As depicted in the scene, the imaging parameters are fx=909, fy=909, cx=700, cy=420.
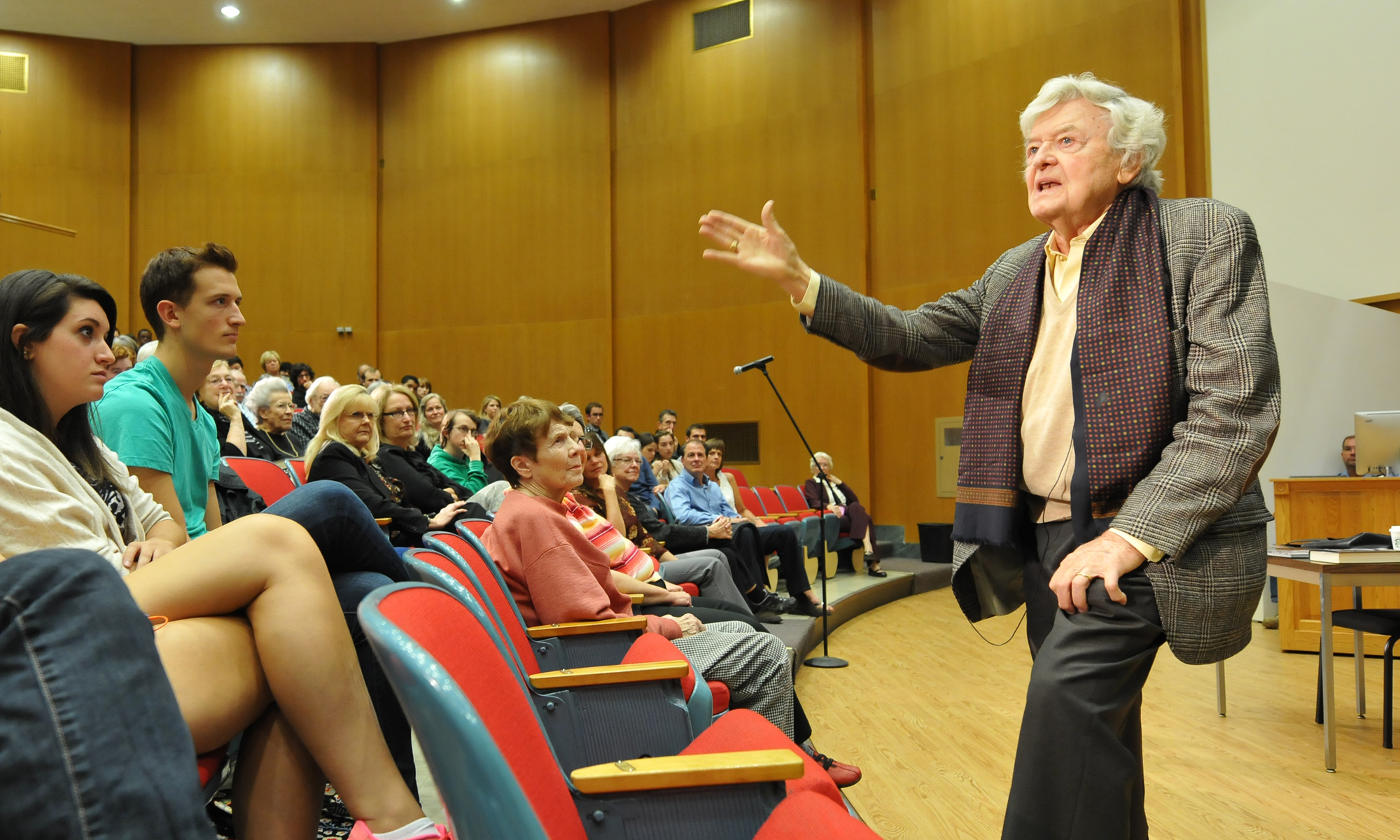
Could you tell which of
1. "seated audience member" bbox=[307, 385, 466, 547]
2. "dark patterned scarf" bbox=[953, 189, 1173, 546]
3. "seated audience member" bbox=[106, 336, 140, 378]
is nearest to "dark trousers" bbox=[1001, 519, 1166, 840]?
"dark patterned scarf" bbox=[953, 189, 1173, 546]

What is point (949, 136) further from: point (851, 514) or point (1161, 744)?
point (1161, 744)

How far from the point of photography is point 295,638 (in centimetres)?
115

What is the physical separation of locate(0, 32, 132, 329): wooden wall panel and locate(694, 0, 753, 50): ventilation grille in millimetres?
6276

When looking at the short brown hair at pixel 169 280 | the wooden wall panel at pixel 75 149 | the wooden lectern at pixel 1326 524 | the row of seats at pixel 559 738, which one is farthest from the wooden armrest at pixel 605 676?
the wooden wall panel at pixel 75 149

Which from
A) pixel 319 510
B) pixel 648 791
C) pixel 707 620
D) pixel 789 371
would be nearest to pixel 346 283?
pixel 789 371

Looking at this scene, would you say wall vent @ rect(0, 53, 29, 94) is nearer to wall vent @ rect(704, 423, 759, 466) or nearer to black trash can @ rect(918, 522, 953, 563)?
wall vent @ rect(704, 423, 759, 466)

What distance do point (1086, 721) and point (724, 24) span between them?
8974 mm

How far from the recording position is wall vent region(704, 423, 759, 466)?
893cm

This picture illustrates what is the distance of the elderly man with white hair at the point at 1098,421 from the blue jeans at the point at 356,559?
820 mm

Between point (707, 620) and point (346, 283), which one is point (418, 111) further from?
point (707, 620)

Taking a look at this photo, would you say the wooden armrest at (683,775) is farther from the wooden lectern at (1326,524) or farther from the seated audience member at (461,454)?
the wooden lectern at (1326,524)

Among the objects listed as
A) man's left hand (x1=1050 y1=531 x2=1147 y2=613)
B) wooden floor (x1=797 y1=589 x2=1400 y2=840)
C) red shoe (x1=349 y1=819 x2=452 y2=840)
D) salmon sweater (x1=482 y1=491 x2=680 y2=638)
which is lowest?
wooden floor (x1=797 y1=589 x2=1400 y2=840)

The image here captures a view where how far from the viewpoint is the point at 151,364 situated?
2041mm

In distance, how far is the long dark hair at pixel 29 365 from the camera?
4.87 ft
